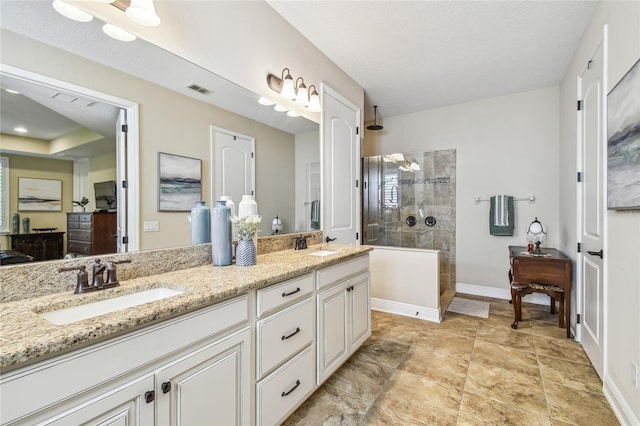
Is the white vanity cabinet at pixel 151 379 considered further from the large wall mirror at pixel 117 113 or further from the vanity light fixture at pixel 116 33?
the vanity light fixture at pixel 116 33

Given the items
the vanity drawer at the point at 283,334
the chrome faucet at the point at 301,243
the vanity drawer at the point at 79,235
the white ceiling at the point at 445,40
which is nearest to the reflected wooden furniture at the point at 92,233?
the vanity drawer at the point at 79,235

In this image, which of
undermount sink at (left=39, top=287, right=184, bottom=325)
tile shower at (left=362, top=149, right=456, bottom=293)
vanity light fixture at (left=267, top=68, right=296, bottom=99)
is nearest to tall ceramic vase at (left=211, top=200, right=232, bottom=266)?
undermount sink at (left=39, top=287, right=184, bottom=325)

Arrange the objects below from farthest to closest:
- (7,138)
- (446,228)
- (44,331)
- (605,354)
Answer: (446,228) < (605,354) < (7,138) < (44,331)

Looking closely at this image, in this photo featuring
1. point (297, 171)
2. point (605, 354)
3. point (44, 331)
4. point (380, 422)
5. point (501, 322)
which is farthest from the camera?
point (501, 322)

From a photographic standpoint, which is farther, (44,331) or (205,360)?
(205,360)

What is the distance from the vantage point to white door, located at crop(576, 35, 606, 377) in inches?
79.1

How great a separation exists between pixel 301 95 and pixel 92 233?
187cm

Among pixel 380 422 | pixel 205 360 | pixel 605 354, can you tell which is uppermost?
pixel 205 360

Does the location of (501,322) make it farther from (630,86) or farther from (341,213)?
(630,86)

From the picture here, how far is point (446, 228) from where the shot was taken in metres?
4.32

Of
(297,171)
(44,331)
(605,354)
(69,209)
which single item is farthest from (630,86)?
(69,209)

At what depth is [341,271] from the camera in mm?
2049

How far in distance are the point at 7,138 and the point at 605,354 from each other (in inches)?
131

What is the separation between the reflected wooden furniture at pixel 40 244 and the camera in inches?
42.1
